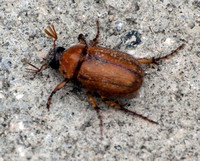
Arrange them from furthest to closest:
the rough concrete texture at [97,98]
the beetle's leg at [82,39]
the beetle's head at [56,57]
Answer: the beetle's leg at [82,39] → the beetle's head at [56,57] → the rough concrete texture at [97,98]

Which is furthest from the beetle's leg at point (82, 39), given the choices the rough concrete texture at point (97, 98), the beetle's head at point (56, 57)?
the beetle's head at point (56, 57)

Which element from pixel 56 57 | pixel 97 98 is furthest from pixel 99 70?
pixel 56 57

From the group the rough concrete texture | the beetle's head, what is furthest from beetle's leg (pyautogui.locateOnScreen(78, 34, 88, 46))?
the beetle's head

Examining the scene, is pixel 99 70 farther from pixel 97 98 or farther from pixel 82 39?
pixel 82 39

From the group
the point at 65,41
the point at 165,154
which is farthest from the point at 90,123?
the point at 65,41

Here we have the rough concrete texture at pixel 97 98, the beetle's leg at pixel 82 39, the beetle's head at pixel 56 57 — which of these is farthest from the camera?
the beetle's leg at pixel 82 39

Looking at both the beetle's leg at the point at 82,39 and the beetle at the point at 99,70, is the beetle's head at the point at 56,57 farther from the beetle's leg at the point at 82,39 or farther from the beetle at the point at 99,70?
the beetle's leg at the point at 82,39

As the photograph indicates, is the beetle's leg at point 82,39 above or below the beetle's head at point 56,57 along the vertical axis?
above
